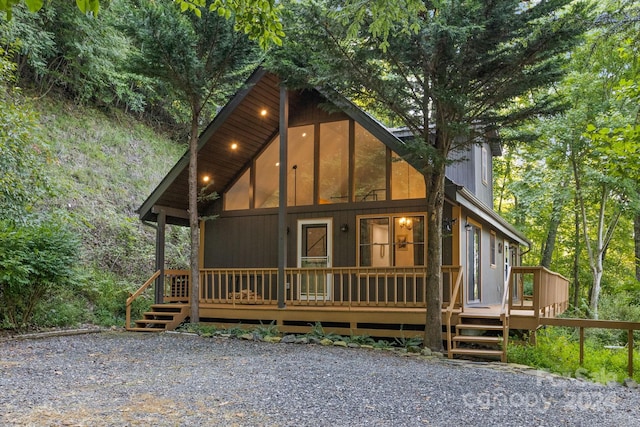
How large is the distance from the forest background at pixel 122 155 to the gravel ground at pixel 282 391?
109 inches

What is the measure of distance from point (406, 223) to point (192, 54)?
5.32 meters

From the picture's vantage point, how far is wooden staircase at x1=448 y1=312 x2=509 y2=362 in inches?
305

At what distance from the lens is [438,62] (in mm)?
7637

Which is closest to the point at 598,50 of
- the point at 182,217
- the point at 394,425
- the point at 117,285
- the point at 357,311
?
the point at 394,425

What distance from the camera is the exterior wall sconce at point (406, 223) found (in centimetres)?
1037

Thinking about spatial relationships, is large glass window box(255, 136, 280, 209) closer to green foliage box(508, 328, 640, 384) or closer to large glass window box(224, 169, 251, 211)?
large glass window box(224, 169, 251, 211)

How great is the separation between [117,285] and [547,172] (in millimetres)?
13864

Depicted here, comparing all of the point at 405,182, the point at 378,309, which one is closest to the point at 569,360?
the point at 378,309

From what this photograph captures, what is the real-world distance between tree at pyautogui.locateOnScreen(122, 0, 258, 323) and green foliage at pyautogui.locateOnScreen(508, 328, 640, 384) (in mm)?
6284

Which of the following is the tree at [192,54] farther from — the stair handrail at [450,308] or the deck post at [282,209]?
the stair handrail at [450,308]

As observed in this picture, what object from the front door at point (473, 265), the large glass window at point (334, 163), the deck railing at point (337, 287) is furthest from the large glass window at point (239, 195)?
the front door at point (473, 265)

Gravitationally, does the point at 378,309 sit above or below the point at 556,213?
below

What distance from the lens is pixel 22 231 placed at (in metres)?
9.20

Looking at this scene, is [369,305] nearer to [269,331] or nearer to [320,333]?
[320,333]
